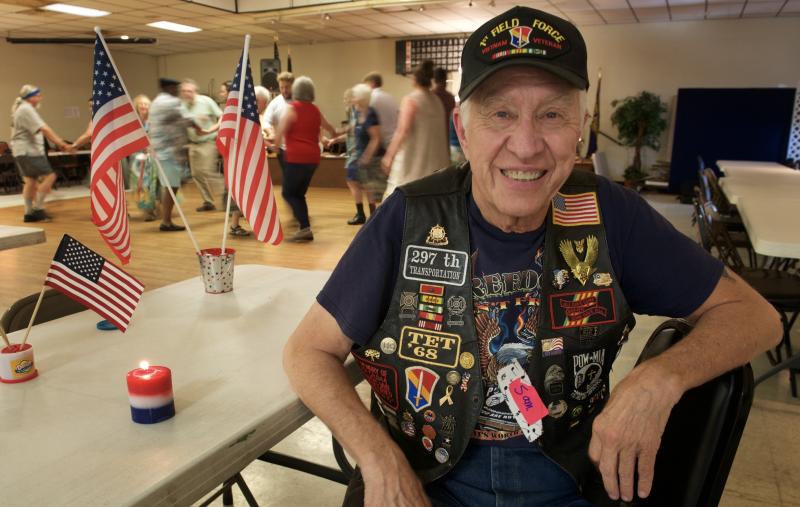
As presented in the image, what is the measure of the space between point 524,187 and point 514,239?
12 centimetres

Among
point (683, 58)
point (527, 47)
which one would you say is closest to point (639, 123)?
point (683, 58)

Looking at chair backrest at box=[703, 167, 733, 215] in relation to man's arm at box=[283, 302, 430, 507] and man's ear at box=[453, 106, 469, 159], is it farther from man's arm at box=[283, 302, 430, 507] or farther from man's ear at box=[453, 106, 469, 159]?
man's arm at box=[283, 302, 430, 507]

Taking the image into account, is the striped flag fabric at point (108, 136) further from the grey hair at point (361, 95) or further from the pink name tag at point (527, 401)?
the grey hair at point (361, 95)

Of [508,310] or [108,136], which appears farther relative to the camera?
[108,136]

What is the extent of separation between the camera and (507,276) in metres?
1.20

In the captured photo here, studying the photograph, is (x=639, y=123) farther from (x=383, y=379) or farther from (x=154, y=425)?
(x=154, y=425)

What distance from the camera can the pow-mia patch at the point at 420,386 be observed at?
45.6 inches

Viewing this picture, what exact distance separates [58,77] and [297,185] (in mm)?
11221

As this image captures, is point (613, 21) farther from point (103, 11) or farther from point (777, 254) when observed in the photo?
point (777, 254)

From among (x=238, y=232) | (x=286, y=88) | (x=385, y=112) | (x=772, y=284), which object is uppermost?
(x=286, y=88)

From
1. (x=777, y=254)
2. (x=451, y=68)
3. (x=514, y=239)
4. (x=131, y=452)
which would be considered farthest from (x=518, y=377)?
(x=451, y=68)

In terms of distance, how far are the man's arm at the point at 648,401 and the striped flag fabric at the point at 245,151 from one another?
1256 mm

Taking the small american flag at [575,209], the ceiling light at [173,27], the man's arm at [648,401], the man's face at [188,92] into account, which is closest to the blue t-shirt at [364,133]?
the man's face at [188,92]

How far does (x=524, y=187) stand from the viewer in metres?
1.16
